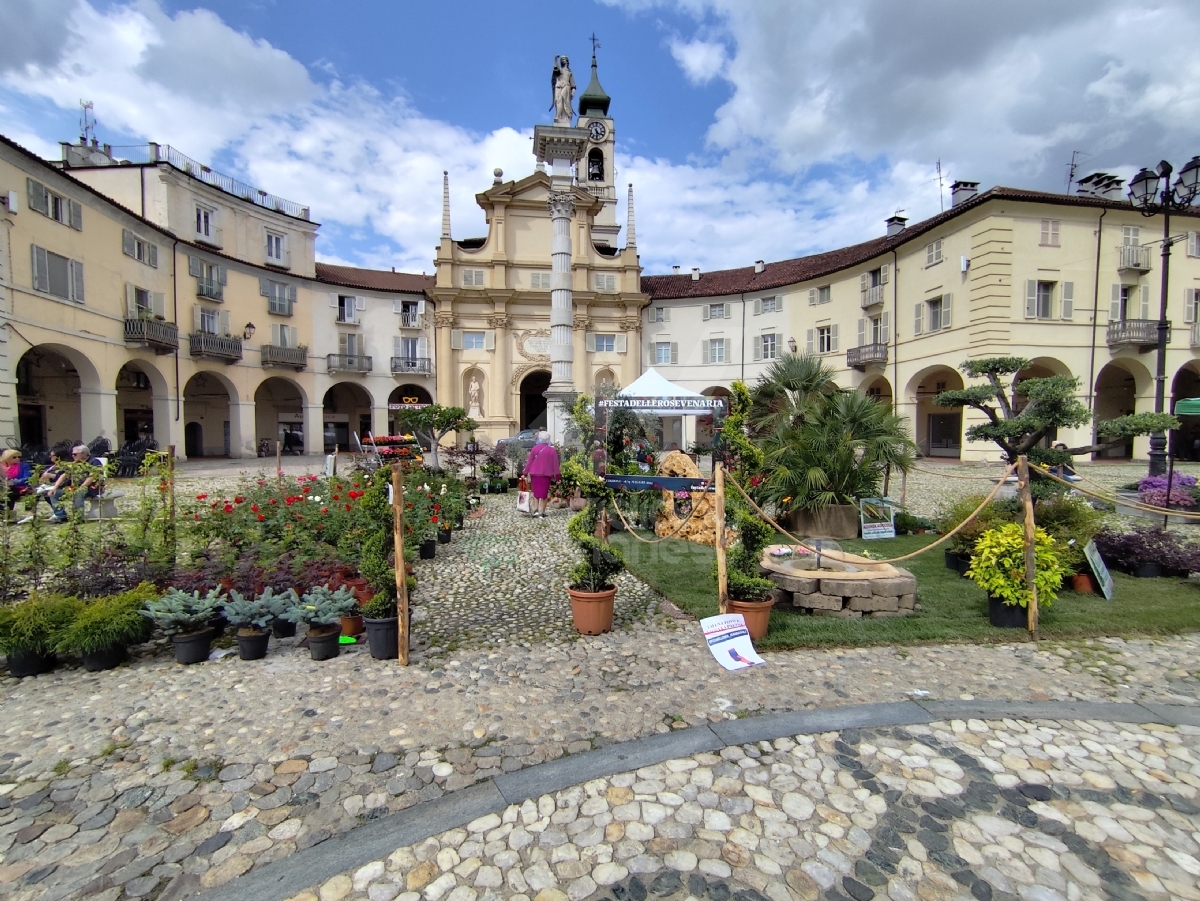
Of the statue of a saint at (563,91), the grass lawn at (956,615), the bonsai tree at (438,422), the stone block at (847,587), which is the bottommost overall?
the grass lawn at (956,615)

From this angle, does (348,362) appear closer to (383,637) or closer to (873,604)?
(383,637)

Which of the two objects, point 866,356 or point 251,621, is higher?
point 866,356

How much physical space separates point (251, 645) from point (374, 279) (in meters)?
34.3

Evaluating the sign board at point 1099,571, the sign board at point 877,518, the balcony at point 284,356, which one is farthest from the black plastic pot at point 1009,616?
the balcony at point 284,356

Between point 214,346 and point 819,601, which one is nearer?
point 819,601

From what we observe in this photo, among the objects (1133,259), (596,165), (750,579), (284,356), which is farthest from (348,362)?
(1133,259)

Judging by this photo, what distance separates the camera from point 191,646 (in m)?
4.54

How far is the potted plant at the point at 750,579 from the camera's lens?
498 centimetres

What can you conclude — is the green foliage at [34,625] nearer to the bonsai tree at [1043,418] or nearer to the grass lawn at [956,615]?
the grass lawn at [956,615]

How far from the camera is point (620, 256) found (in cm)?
3534

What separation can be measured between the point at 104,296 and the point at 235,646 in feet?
74.0

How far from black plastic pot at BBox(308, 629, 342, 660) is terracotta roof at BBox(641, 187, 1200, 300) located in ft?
84.3

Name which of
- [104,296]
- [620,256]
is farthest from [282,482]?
[620,256]

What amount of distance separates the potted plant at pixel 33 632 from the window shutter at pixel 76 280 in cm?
Result: 2055
